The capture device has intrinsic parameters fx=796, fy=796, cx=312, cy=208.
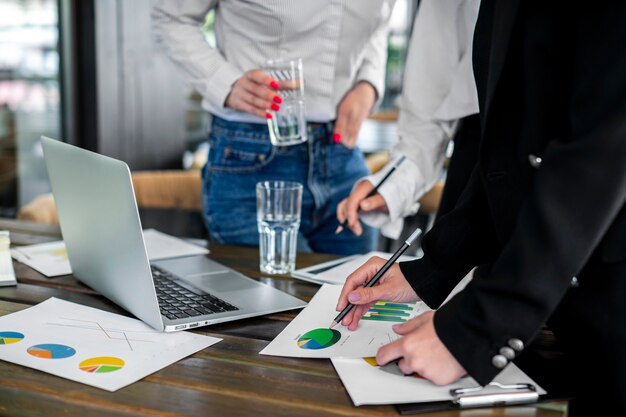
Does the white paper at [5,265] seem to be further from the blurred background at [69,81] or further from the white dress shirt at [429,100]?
the blurred background at [69,81]

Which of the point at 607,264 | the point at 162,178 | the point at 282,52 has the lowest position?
the point at 162,178

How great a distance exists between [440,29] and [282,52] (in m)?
0.38

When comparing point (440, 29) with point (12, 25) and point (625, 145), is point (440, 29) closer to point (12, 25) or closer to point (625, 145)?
point (625, 145)

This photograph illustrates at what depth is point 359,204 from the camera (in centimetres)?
161

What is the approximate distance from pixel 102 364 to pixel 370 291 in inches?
15.5

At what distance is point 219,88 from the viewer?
1798 millimetres

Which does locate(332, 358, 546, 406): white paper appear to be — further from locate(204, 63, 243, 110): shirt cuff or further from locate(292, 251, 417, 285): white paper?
locate(204, 63, 243, 110): shirt cuff

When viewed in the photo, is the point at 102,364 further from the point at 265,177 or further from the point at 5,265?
the point at 265,177

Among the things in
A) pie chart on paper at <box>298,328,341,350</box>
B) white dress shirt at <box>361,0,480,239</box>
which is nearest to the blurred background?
white dress shirt at <box>361,0,480,239</box>

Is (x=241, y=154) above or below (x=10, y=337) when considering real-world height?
above

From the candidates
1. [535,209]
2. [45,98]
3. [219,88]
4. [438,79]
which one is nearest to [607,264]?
[535,209]

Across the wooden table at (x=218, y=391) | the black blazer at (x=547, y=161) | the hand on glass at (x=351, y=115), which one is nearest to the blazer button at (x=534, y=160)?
the black blazer at (x=547, y=161)

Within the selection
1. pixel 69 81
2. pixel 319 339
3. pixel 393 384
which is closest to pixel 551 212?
pixel 393 384

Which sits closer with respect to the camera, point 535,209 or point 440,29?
point 535,209
